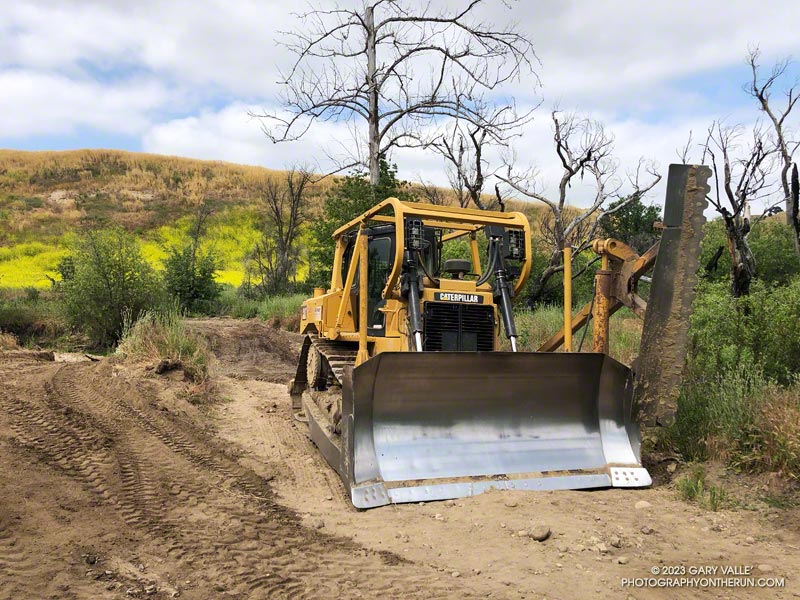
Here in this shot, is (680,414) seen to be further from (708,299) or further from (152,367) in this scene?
(152,367)

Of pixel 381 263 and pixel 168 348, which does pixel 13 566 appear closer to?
pixel 381 263

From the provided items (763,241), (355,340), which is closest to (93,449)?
(355,340)

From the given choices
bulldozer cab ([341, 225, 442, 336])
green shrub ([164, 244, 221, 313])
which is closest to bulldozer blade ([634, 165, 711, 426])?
bulldozer cab ([341, 225, 442, 336])

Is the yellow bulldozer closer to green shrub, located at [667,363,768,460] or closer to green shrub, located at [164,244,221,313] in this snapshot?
green shrub, located at [667,363,768,460]

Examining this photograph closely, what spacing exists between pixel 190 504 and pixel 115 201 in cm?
4385

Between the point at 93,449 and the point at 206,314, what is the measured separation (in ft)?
47.6

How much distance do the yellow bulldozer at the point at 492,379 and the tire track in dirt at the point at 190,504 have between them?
84cm

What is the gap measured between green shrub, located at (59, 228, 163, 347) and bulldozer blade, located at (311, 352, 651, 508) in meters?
11.0

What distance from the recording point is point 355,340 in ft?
23.0

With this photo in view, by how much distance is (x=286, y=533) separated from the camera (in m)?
4.45

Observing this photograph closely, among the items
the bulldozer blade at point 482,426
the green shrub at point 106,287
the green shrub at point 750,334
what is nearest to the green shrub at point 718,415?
the green shrub at point 750,334

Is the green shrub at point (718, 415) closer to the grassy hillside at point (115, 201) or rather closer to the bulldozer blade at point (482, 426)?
the bulldozer blade at point (482, 426)

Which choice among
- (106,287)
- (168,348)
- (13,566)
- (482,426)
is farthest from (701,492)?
→ (106,287)

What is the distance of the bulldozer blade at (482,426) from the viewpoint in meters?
5.10
